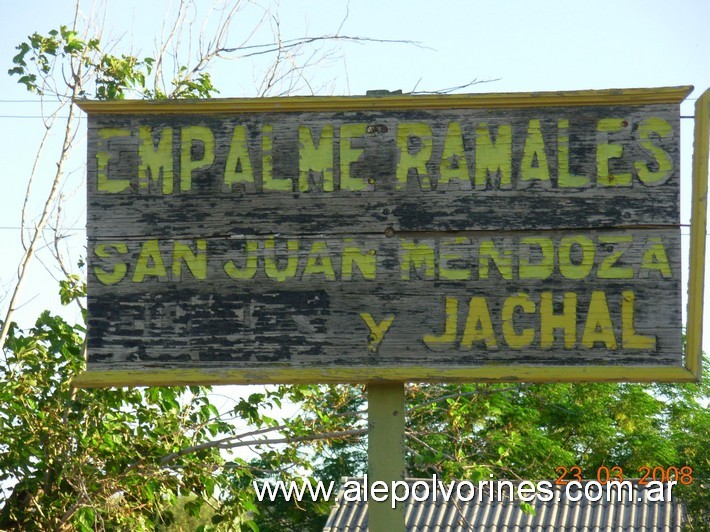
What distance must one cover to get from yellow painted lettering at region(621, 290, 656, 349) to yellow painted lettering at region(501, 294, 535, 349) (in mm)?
360

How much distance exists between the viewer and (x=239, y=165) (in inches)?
166

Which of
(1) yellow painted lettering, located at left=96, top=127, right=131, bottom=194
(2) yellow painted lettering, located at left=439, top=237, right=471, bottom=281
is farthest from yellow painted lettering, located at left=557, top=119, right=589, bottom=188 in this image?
(1) yellow painted lettering, located at left=96, top=127, right=131, bottom=194

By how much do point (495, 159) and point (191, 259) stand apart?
131cm

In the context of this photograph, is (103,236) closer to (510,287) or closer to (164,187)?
(164,187)

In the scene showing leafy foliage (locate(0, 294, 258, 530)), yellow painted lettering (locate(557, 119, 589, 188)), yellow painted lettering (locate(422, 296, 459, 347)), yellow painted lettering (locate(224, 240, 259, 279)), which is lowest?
leafy foliage (locate(0, 294, 258, 530))

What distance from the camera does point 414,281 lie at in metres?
4.10

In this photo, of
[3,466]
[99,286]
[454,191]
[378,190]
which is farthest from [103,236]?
[3,466]

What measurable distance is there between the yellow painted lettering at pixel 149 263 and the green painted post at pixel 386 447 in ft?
3.23

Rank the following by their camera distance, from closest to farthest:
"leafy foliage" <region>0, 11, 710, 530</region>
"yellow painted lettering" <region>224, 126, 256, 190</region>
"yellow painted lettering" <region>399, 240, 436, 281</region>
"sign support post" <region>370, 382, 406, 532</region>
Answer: "sign support post" <region>370, 382, 406, 532</region> < "yellow painted lettering" <region>399, 240, 436, 281</region> < "yellow painted lettering" <region>224, 126, 256, 190</region> < "leafy foliage" <region>0, 11, 710, 530</region>

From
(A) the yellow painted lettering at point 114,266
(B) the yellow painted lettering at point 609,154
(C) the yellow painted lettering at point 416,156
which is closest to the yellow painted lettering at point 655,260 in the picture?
(B) the yellow painted lettering at point 609,154

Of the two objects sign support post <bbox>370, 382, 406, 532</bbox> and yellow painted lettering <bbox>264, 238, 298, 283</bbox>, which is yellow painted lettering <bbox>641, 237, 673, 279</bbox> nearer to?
sign support post <bbox>370, 382, 406, 532</bbox>

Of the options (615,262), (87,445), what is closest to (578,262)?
(615,262)

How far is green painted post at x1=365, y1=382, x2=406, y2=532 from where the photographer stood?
3973 millimetres

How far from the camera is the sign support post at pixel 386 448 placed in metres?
3.97
